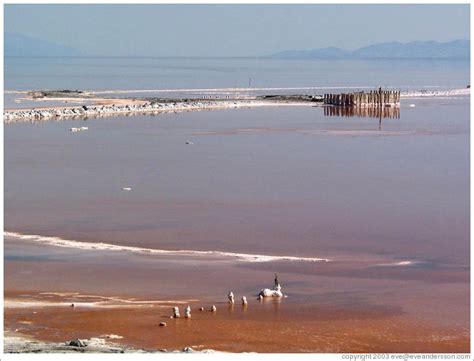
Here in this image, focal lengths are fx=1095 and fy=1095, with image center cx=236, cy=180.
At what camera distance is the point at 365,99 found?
157ft

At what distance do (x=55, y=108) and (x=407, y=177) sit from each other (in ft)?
69.2

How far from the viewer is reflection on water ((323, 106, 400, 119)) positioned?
139ft

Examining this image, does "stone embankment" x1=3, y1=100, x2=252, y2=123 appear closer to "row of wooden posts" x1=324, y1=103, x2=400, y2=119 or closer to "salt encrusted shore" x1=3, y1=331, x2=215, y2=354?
"row of wooden posts" x1=324, y1=103, x2=400, y2=119

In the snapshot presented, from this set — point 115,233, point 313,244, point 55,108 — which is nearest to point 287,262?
point 313,244

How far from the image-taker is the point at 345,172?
24.8 m

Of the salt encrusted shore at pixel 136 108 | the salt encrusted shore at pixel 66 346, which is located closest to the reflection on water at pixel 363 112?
the salt encrusted shore at pixel 136 108

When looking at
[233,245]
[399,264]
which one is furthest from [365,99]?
[399,264]

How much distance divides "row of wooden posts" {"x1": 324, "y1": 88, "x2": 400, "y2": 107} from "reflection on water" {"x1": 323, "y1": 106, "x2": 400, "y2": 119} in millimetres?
979

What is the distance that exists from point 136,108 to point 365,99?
1053cm

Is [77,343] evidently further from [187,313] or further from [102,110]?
[102,110]

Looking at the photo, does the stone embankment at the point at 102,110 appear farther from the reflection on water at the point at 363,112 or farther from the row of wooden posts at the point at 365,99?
the reflection on water at the point at 363,112

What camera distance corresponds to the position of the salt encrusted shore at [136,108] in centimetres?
3903

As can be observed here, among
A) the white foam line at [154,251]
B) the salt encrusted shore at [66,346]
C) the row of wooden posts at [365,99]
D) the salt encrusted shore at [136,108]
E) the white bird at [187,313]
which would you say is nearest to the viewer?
the salt encrusted shore at [66,346]

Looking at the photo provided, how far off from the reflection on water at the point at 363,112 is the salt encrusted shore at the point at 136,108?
112 inches
